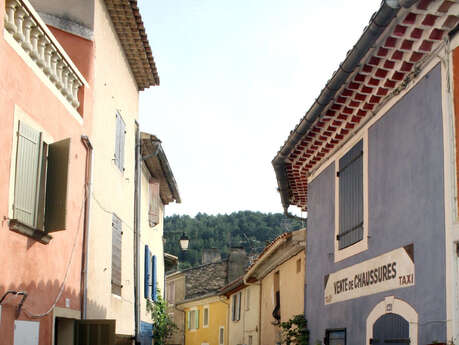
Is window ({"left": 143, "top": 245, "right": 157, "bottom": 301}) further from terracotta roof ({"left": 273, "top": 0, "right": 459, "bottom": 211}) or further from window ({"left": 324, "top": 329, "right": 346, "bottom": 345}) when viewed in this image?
window ({"left": 324, "top": 329, "right": 346, "bottom": 345})

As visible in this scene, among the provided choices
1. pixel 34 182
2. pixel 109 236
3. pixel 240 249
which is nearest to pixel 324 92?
pixel 34 182

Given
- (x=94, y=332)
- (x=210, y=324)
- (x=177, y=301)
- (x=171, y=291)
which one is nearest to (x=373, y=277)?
(x=94, y=332)

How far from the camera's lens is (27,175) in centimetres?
879

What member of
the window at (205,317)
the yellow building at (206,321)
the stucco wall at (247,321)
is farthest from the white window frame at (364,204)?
the window at (205,317)

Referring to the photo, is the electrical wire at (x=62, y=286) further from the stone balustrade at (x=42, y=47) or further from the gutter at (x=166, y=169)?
the gutter at (x=166, y=169)

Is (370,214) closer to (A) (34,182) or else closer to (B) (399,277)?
(B) (399,277)

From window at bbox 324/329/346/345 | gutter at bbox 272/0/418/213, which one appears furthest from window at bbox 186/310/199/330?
window at bbox 324/329/346/345

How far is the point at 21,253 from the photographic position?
8664 mm

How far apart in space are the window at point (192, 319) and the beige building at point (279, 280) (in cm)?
1726

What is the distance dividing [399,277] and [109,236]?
20.1 ft

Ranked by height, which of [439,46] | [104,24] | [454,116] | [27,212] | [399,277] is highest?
[104,24]

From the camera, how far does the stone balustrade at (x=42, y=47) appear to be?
8.59m

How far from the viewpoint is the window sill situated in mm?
8297

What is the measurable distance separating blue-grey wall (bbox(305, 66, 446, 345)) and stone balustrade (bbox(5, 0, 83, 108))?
14.1ft
